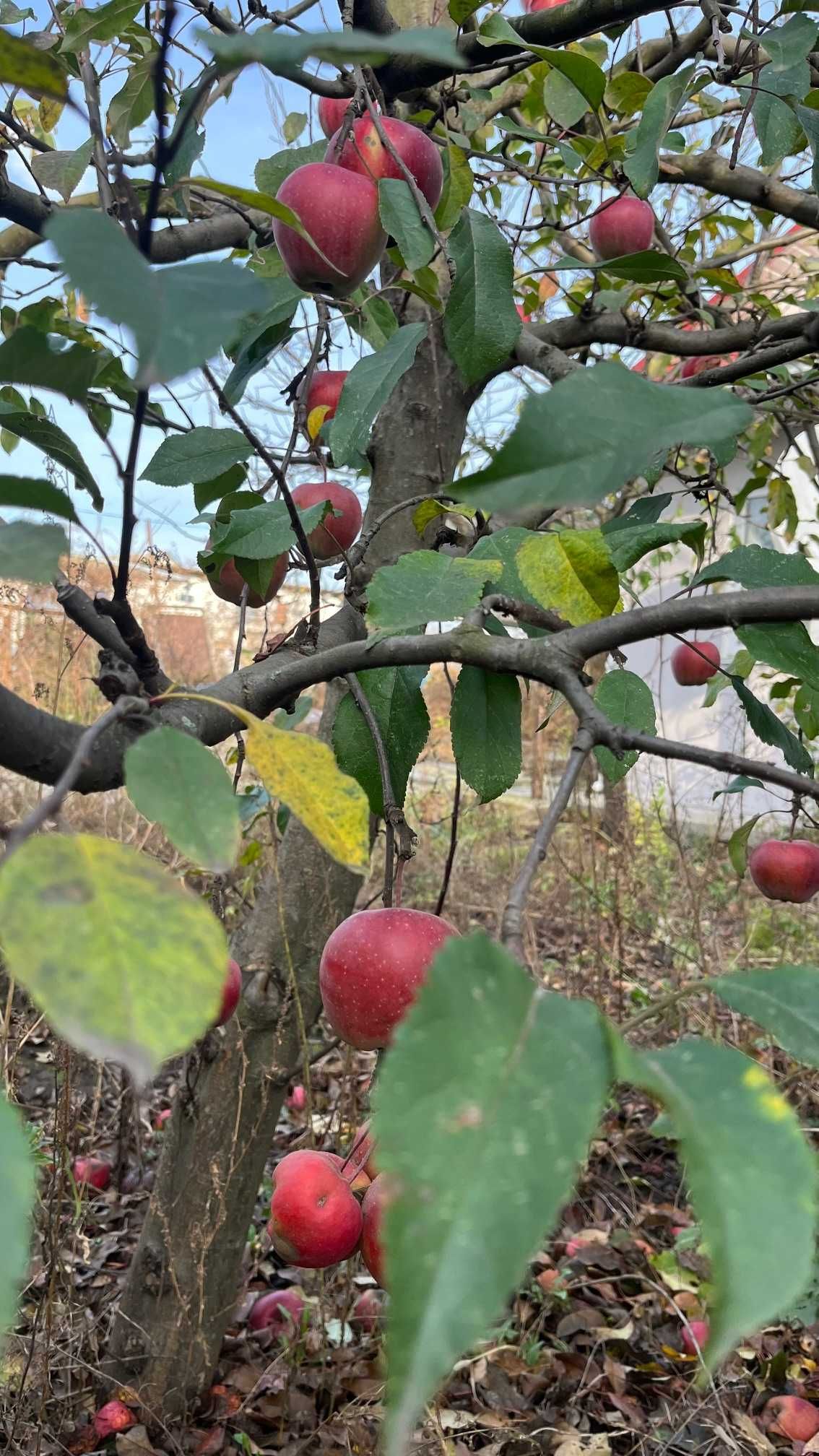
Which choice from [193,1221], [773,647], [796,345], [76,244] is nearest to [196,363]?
[76,244]

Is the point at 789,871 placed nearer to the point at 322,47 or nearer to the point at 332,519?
the point at 332,519

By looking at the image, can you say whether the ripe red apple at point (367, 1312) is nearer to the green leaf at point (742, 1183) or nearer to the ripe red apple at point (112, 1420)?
the ripe red apple at point (112, 1420)

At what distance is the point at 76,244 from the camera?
0.25 meters

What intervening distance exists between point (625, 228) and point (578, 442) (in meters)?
1.18

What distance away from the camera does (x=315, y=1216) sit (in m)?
0.60

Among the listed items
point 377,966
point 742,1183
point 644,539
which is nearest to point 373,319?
point 644,539

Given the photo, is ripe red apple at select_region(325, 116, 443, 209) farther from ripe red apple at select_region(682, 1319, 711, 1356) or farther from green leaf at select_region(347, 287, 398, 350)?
ripe red apple at select_region(682, 1319, 711, 1356)

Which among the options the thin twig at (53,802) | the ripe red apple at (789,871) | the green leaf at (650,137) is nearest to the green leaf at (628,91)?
the green leaf at (650,137)

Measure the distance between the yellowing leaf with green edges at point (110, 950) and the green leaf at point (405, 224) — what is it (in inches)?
19.2

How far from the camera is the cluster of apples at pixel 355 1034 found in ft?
1.62

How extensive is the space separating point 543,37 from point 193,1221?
1.29 m

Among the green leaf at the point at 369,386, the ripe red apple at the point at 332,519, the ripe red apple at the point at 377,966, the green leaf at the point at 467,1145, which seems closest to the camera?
the green leaf at the point at 467,1145

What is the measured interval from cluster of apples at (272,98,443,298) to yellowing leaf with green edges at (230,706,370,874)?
411 mm

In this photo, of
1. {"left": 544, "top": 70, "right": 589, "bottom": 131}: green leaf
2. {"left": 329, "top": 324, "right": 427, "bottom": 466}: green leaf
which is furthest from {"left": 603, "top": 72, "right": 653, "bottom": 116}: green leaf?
{"left": 329, "top": 324, "right": 427, "bottom": 466}: green leaf
